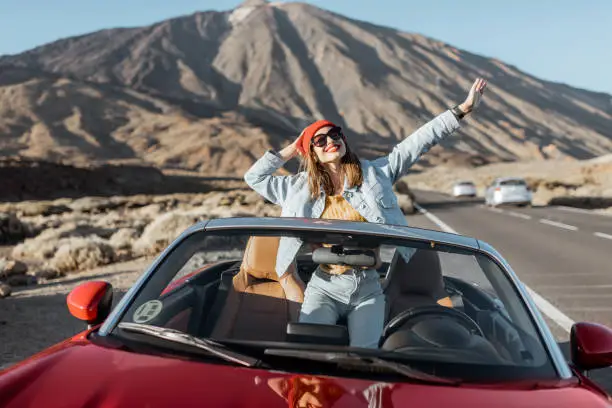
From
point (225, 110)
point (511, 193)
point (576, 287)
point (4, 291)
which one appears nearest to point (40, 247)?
point (4, 291)

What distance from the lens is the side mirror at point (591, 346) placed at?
2775mm

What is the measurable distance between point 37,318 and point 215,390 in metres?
6.63

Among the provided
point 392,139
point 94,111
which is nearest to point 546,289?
point 94,111

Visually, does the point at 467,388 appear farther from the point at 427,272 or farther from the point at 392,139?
the point at 392,139

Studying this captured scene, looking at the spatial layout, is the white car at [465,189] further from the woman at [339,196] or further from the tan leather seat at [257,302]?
the tan leather seat at [257,302]

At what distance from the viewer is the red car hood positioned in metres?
2.27

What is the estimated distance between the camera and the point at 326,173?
4.45m

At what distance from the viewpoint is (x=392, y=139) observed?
155625 millimetres

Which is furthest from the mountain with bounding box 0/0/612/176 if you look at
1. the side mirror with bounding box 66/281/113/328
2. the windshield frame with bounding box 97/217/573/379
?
the windshield frame with bounding box 97/217/573/379

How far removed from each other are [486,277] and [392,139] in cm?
15403

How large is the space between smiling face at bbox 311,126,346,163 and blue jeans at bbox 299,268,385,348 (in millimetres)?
954

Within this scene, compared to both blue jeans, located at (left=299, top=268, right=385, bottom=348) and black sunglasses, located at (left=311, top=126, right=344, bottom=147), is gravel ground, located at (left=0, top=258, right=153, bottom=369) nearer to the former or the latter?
black sunglasses, located at (left=311, top=126, right=344, bottom=147)

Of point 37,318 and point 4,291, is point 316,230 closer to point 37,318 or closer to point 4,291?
point 37,318

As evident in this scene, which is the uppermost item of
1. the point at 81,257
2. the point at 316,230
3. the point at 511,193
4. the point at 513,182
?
the point at 316,230
